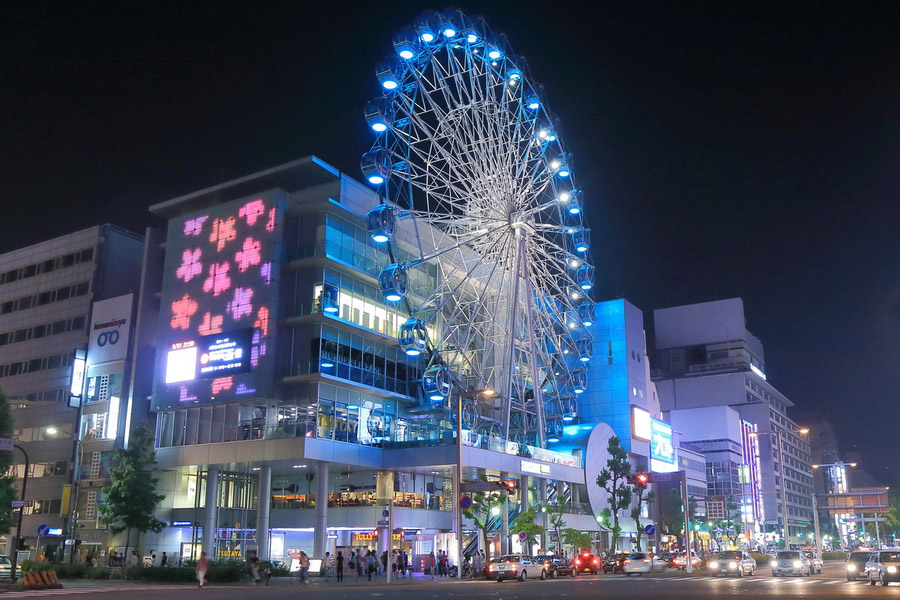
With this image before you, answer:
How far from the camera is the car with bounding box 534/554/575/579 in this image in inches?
2020

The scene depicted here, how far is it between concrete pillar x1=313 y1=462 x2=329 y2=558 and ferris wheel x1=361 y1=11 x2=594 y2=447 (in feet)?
32.5

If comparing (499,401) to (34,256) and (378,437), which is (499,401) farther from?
(34,256)

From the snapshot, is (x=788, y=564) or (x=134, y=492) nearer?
(x=788, y=564)

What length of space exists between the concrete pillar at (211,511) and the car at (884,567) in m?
42.1

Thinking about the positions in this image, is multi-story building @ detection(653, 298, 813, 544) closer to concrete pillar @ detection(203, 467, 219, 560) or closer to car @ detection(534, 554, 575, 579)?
car @ detection(534, 554, 575, 579)

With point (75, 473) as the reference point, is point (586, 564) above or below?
below

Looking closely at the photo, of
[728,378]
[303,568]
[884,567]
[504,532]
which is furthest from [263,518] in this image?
[728,378]

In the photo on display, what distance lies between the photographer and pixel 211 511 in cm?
6031

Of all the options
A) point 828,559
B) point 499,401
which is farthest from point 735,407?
point 499,401

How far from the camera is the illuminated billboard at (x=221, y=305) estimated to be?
200ft

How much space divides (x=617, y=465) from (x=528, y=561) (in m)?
32.1

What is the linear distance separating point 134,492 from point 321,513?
12727 millimetres

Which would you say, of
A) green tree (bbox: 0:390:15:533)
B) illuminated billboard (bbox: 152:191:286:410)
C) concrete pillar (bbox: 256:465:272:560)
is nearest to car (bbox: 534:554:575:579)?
concrete pillar (bbox: 256:465:272:560)

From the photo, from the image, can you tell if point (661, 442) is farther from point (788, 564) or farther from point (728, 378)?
point (728, 378)
